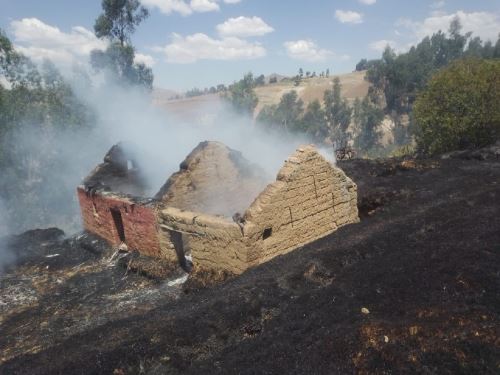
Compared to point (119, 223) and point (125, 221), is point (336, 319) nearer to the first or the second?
point (125, 221)

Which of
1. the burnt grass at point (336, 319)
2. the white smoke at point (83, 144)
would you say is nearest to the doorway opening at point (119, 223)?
the burnt grass at point (336, 319)

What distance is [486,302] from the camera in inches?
211

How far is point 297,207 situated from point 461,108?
603 inches

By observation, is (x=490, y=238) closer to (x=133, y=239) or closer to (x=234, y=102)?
(x=133, y=239)

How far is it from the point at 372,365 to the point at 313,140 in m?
47.5

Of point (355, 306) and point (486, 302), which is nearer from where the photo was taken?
point (486, 302)

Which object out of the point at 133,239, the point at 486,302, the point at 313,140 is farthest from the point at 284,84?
the point at 486,302

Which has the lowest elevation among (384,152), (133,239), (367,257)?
(384,152)

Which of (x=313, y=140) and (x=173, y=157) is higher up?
(x=173, y=157)

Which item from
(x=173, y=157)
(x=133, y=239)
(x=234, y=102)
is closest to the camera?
(x=133, y=239)

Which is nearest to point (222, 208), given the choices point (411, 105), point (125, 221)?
point (125, 221)

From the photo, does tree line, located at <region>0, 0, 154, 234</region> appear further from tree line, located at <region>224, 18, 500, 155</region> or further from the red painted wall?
tree line, located at <region>224, 18, 500, 155</region>

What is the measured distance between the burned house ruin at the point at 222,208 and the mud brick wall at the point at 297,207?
22mm

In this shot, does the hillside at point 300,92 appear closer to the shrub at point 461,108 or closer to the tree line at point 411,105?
the tree line at point 411,105
